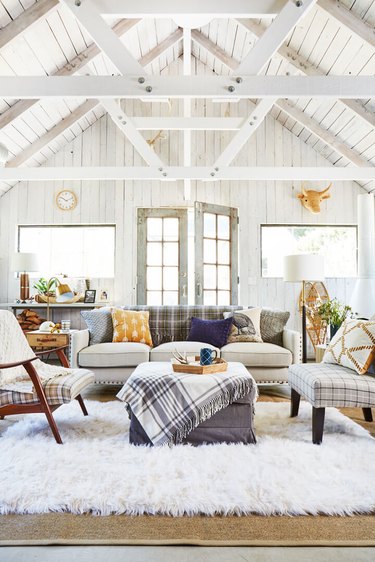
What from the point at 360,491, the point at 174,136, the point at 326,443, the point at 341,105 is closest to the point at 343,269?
the point at 341,105

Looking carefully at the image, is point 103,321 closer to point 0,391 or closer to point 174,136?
point 0,391

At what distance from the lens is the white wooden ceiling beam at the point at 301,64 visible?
193 inches

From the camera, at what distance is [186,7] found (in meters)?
3.20

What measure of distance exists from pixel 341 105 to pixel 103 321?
3970mm

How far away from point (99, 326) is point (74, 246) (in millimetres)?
2770

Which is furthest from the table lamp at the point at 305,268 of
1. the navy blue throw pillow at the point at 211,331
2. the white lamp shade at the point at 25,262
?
the white lamp shade at the point at 25,262

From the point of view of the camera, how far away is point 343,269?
674cm

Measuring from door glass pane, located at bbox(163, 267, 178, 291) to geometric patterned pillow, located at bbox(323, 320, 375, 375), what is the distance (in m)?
3.64

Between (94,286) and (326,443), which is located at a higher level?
(94,286)

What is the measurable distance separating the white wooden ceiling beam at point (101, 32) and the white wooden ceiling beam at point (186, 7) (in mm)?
68

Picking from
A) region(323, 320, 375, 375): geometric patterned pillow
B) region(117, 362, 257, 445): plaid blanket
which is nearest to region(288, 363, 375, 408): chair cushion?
region(323, 320, 375, 375): geometric patterned pillow

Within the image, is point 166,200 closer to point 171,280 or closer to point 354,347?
point 171,280

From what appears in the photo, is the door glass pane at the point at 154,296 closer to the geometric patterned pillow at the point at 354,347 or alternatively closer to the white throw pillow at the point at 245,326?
the white throw pillow at the point at 245,326

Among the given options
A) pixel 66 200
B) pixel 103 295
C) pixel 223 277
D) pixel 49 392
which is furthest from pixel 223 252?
pixel 49 392
